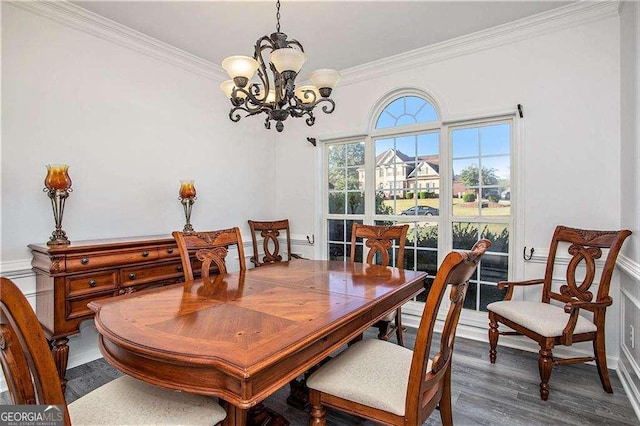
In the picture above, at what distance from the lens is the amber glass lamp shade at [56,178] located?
231cm

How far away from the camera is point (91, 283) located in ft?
7.73

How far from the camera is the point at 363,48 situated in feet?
11.0

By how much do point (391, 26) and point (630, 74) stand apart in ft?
5.78

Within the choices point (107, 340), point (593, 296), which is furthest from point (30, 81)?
point (593, 296)

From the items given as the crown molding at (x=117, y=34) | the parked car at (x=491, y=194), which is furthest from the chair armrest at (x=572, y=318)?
the crown molding at (x=117, y=34)

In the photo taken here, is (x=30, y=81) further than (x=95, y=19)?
No

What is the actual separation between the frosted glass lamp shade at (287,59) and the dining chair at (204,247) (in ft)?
3.95

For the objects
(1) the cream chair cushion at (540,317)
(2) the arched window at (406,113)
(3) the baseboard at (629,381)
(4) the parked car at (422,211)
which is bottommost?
(3) the baseboard at (629,381)

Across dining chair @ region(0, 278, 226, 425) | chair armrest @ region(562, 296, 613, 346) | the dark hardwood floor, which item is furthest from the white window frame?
dining chair @ region(0, 278, 226, 425)

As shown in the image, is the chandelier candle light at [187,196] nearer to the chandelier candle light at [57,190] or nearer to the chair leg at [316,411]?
the chandelier candle light at [57,190]

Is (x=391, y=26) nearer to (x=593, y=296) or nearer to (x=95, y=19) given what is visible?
(x=95, y=19)

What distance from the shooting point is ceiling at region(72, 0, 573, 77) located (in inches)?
103

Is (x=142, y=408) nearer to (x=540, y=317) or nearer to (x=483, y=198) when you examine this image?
(x=540, y=317)

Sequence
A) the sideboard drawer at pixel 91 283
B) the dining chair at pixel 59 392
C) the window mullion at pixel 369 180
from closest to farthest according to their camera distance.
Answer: the dining chair at pixel 59 392, the sideboard drawer at pixel 91 283, the window mullion at pixel 369 180
